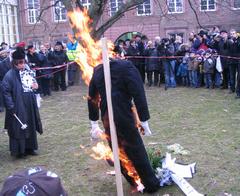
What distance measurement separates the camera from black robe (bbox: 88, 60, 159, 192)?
202 inches

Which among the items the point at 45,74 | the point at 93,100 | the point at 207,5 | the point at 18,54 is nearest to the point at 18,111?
the point at 18,54

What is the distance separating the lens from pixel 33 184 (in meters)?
1.98

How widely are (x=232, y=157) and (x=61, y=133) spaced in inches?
158

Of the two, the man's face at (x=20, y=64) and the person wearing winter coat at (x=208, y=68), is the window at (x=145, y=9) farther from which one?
the man's face at (x=20, y=64)

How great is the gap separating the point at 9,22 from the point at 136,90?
32801 mm

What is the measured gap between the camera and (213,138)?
791cm

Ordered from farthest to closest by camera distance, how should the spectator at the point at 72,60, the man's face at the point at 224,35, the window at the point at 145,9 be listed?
the window at the point at 145,9
the spectator at the point at 72,60
the man's face at the point at 224,35

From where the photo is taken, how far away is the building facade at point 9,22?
3397 cm

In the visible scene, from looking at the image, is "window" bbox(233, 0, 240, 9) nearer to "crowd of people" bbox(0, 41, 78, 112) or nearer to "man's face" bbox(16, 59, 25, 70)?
"crowd of people" bbox(0, 41, 78, 112)

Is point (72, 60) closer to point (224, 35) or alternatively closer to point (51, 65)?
point (51, 65)

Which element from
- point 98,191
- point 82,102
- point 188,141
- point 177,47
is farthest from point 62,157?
point 177,47

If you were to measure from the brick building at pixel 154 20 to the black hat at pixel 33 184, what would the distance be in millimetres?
30687

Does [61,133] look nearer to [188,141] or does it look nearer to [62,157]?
[62,157]

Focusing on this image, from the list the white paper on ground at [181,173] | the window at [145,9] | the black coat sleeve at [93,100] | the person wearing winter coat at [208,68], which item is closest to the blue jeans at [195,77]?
the person wearing winter coat at [208,68]
